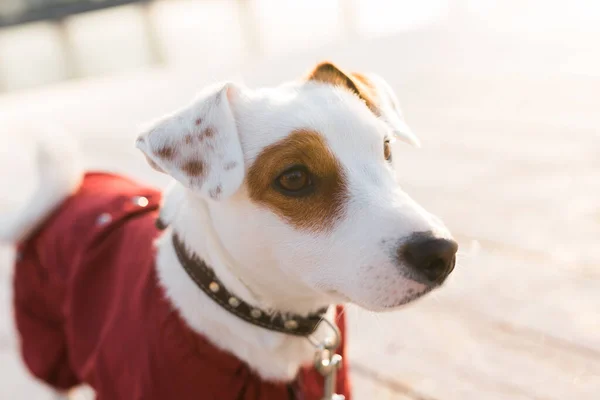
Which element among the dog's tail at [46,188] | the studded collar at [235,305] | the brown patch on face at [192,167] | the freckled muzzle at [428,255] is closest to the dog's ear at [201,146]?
the brown patch on face at [192,167]

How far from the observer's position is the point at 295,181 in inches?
45.9

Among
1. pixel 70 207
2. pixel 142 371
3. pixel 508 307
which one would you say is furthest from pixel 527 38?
pixel 142 371

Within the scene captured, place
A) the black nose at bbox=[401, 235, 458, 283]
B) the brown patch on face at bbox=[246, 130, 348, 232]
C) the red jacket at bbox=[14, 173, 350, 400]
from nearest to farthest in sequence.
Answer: the black nose at bbox=[401, 235, 458, 283] → the brown patch on face at bbox=[246, 130, 348, 232] → the red jacket at bbox=[14, 173, 350, 400]

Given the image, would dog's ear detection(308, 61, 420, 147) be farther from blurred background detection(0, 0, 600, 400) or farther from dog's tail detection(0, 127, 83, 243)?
dog's tail detection(0, 127, 83, 243)

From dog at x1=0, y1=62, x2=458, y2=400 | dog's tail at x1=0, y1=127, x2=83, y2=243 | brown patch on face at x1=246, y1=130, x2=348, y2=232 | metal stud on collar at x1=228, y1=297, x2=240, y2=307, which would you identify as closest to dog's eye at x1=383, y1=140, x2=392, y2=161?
dog at x1=0, y1=62, x2=458, y2=400

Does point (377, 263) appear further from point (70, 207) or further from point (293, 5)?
point (293, 5)

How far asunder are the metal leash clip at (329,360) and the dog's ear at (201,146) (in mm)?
352

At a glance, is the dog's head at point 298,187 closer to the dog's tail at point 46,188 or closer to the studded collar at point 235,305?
the studded collar at point 235,305

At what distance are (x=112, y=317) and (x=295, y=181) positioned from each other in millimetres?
518

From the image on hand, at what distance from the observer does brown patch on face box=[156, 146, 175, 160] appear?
1.19 m

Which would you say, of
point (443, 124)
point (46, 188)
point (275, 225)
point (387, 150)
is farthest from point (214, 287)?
point (443, 124)

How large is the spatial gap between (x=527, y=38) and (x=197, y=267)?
408cm

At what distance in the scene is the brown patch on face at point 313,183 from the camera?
1154mm

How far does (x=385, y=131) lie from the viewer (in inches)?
50.0
